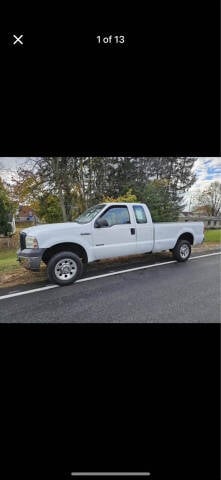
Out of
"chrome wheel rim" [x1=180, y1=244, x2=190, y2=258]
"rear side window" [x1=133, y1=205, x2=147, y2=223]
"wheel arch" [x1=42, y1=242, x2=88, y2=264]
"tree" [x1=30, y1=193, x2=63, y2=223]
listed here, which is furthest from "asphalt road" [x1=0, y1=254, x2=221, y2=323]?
"tree" [x1=30, y1=193, x2=63, y2=223]

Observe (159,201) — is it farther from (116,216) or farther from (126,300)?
(126,300)

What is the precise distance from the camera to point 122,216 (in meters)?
4.62

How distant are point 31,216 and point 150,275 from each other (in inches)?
243

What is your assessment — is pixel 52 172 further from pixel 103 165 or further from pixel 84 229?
pixel 84 229

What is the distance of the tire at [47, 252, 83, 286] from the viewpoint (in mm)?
3805

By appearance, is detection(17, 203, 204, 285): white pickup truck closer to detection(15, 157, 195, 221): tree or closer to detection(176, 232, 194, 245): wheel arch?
detection(176, 232, 194, 245): wheel arch

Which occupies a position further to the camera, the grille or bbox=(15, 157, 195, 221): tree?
bbox=(15, 157, 195, 221): tree

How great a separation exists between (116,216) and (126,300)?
206 centimetres

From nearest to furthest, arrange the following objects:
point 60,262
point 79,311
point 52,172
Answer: point 79,311 < point 60,262 < point 52,172

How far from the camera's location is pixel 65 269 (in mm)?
3928

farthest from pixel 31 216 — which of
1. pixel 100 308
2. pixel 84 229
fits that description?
pixel 100 308

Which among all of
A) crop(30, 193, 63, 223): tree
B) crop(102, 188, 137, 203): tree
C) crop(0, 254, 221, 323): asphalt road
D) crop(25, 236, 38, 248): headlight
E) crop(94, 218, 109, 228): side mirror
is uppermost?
crop(102, 188, 137, 203): tree

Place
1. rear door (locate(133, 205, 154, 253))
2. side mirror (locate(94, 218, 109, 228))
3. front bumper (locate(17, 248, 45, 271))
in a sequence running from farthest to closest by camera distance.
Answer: rear door (locate(133, 205, 154, 253)), side mirror (locate(94, 218, 109, 228)), front bumper (locate(17, 248, 45, 271))

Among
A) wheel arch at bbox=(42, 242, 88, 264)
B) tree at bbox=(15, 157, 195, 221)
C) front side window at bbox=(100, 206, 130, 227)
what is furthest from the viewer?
tree at bbox=(15, 157, 195, 221)
